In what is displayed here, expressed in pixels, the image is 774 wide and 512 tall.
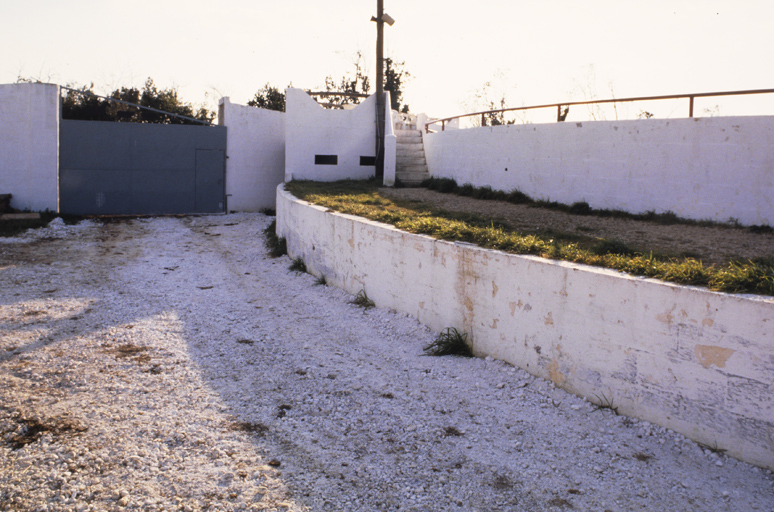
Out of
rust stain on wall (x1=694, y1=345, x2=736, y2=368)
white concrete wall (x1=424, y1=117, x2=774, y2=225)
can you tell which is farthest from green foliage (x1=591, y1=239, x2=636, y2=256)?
white concrete wall (x1=424, y1=117, x2=774, y2=225)

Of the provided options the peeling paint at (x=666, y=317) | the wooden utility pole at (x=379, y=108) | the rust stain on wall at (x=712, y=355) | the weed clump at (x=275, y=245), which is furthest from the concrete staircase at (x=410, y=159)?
the rust stain on wall at (x=712, y=355)

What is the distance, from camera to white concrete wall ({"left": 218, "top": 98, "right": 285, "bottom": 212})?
1831 centimetres

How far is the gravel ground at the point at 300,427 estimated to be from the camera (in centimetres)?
368

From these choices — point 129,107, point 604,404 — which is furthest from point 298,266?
point 129,107

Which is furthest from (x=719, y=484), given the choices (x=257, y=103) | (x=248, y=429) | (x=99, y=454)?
(x=257, y=103)

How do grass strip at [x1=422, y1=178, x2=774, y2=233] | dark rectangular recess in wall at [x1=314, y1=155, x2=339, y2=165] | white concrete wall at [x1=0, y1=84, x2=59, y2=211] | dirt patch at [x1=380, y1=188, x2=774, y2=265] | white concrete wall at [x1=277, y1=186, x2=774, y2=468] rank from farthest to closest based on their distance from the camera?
dark rectangular recess in wall at [x1=314, y1=155, x2=339, y2=165] → white concrete wall at [x1=0, y1=84, x2=59, y2=211] → grass strip at [x1=422, y1=178, x2=774, y2=233] → dirt patch at [x1=380, y1=188, x2=774, y2=265] → white concrete wall at [x1=277, y1=186, x2=774, y2=468]

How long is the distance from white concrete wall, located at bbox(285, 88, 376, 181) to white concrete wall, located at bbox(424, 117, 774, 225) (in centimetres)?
582

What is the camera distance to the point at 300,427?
15.2ft

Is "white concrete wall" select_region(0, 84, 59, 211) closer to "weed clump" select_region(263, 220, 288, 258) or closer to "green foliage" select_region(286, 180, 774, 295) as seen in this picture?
"weed clump" select_region(263, 220, 288, 258)

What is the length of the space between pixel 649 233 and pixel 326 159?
1184 centimetres

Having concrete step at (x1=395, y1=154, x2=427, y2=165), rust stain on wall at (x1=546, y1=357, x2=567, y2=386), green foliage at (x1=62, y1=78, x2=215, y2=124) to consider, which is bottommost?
rust stain on wall at (x1=546, y1=357, x2=567, y2=386)

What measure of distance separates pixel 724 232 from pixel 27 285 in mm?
10148

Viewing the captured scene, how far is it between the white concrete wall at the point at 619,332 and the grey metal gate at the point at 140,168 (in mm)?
12414

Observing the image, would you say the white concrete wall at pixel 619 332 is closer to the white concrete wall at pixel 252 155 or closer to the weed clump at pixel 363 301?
the weed clump at pixel 363 301
